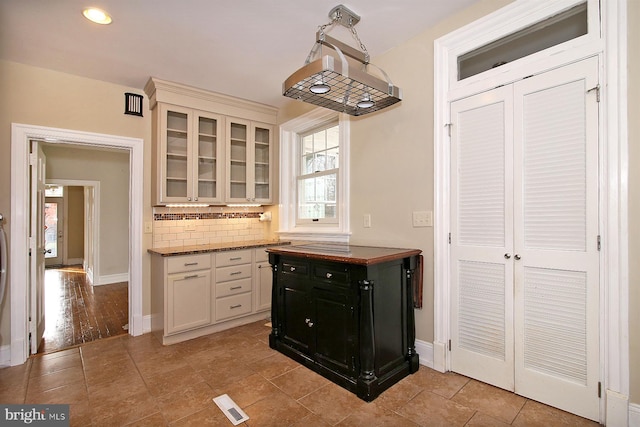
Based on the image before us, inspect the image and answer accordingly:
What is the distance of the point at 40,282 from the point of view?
3.21m

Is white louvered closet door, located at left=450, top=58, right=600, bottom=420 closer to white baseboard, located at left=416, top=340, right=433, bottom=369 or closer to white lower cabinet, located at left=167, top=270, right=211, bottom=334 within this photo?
white baseboard, located at left=416, top=340, right=433, bottom=369

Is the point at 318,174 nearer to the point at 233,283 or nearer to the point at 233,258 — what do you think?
the point at 233,258

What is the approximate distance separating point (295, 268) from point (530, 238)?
1.70 m

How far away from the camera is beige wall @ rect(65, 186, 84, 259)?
29.3ft

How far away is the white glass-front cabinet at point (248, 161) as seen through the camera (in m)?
3.92

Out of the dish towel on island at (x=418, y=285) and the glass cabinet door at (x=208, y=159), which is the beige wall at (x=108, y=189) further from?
the dish towel on island at (x=418, y=285)

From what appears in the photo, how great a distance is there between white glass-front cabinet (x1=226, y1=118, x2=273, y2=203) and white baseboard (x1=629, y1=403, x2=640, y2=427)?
12.0ft

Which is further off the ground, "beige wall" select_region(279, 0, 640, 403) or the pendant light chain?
the pendant light chain

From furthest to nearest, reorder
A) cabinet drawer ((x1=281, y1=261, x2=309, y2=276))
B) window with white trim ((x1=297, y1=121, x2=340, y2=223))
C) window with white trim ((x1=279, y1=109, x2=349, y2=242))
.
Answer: window with white trim ((x1=297, y1=121, x2=340, y2=223)) → window with white trim ((x1=279, y1=109, x2=349, y2=242)) → cabinet drawer ((x1=281, y1=261, x2=309, y2=276))

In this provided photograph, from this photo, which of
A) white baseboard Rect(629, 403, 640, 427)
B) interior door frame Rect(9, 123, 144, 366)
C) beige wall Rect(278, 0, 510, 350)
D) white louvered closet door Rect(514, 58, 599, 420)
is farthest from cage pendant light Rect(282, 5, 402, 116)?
interior door frame Rect(9, 123, 144, 366)

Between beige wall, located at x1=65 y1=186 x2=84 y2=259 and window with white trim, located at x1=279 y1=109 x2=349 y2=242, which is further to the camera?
beige wall, located at x1=65 y1=186 x2=84 y2=259

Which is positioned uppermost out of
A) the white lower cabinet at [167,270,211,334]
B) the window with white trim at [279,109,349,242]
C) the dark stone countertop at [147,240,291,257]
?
the window with white trim at [279,109,349,242]

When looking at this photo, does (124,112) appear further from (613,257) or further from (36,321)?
(613,257)

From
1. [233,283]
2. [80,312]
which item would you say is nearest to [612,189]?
[233,283]
